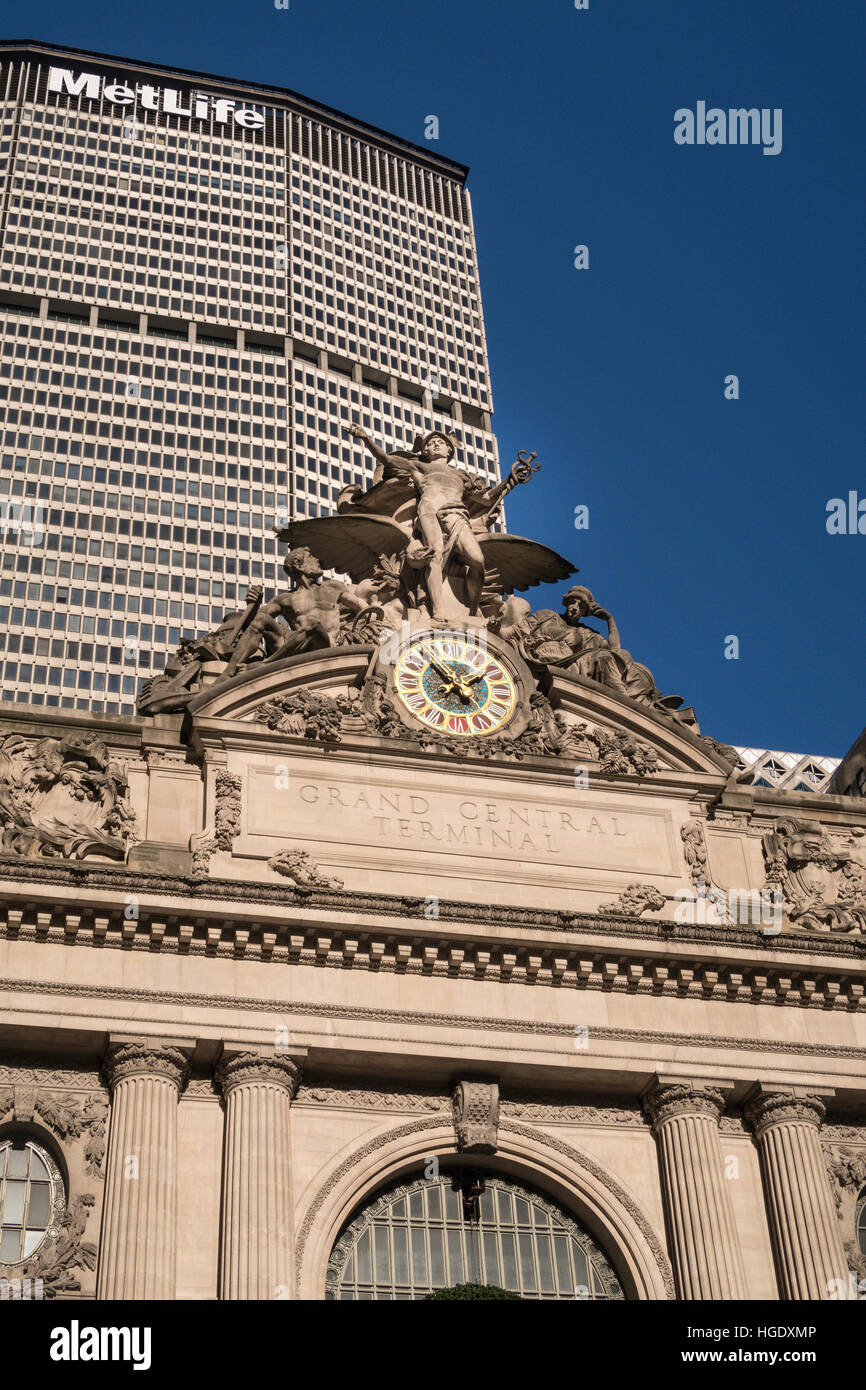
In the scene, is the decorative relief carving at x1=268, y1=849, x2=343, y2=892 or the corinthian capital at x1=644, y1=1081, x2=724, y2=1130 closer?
the corinthian capital at x1=644, y1=1081, x2=724, y2=1130

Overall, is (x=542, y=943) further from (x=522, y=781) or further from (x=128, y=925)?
(x=128, y=925)

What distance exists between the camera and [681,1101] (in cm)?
3359

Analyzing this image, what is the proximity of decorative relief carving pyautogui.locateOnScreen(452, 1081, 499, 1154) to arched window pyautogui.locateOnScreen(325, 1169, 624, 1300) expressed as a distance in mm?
748

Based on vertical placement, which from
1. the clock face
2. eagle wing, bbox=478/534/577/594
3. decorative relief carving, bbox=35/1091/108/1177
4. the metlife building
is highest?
the metlife building

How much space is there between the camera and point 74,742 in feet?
115

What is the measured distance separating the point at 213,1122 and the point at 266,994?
2290mm

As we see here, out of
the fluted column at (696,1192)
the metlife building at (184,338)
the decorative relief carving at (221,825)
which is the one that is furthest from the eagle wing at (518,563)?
the metlife building at (184,338)

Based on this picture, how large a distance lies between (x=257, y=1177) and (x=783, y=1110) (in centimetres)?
965

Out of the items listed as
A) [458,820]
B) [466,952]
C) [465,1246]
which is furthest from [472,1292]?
[458,820]

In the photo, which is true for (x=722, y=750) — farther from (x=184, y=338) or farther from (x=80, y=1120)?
(x=184, y=338)

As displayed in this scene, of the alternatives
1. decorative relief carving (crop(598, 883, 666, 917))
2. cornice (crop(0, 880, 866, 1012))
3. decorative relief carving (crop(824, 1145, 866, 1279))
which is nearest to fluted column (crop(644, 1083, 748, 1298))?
cornice (crop(0, 880, 866, 1012))

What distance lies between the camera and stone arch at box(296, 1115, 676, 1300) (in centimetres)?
3152

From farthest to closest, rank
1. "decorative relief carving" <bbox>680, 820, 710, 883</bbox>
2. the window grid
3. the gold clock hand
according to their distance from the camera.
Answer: the gold clock hand, "decorative relief carving" <bbox>680, 820, 710, 883</bbox>, the window grid

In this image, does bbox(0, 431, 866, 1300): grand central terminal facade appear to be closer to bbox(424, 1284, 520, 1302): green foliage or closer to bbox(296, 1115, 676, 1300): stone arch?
bbox(296, 1115, 676, 1300): stone arch
